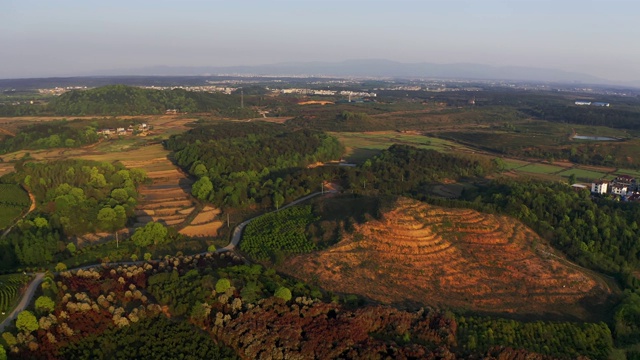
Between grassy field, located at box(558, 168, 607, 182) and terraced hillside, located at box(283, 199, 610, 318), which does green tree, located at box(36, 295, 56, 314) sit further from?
grassy field, located at box(558, 168, 607, 182)

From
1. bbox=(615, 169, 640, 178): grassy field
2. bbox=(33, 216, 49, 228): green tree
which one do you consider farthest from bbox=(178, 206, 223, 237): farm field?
bbox=(615, 169, 640, 178): grassy field

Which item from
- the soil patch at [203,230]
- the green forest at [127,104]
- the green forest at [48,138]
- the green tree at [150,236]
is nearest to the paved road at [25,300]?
the green tree at [150,236]

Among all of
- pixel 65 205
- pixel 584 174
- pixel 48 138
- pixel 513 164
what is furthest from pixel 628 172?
pixel 48 138

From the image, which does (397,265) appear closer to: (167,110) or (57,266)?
(57,266)

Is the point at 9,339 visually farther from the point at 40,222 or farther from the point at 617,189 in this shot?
the point at 617,189

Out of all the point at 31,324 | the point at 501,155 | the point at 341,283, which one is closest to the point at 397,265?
the point at 341,283

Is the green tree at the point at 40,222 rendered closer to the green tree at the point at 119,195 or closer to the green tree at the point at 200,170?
the green tree at the point at 119,195
